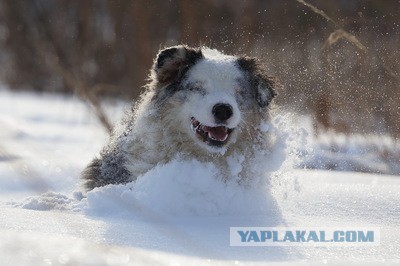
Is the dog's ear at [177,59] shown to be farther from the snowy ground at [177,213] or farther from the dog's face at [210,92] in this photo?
the snowy ground at [177,213]

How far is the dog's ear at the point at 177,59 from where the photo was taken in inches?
173

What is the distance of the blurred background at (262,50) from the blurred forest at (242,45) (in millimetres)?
13

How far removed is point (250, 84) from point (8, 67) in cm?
1013

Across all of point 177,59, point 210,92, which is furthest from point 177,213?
point 177,59

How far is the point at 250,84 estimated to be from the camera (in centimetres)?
443

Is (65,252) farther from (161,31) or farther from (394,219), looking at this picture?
(161,31)

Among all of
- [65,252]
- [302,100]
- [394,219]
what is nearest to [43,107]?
[302,100]

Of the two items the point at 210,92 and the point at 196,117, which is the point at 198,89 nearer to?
the point at 210,92

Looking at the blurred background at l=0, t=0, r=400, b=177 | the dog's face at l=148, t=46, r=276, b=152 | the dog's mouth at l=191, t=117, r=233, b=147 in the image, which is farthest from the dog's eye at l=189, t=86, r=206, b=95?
the blurred background at l=0, t=0, r=400, b=177

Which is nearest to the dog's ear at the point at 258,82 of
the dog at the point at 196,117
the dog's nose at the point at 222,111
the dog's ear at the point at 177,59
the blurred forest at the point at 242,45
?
the dog at the point at 196,117

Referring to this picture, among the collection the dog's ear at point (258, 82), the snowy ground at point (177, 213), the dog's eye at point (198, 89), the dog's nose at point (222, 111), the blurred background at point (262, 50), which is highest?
the blurred background at point (262, 50)

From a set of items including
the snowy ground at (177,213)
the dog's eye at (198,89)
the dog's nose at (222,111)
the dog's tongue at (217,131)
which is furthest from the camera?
the dog's eye at (198,89)

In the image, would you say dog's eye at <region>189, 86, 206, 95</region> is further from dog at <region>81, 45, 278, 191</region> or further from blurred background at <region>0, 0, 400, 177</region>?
blurred background at <region>0, 0, 400, 177</region>

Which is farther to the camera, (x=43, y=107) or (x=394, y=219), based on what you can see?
(x=43, y=107)
